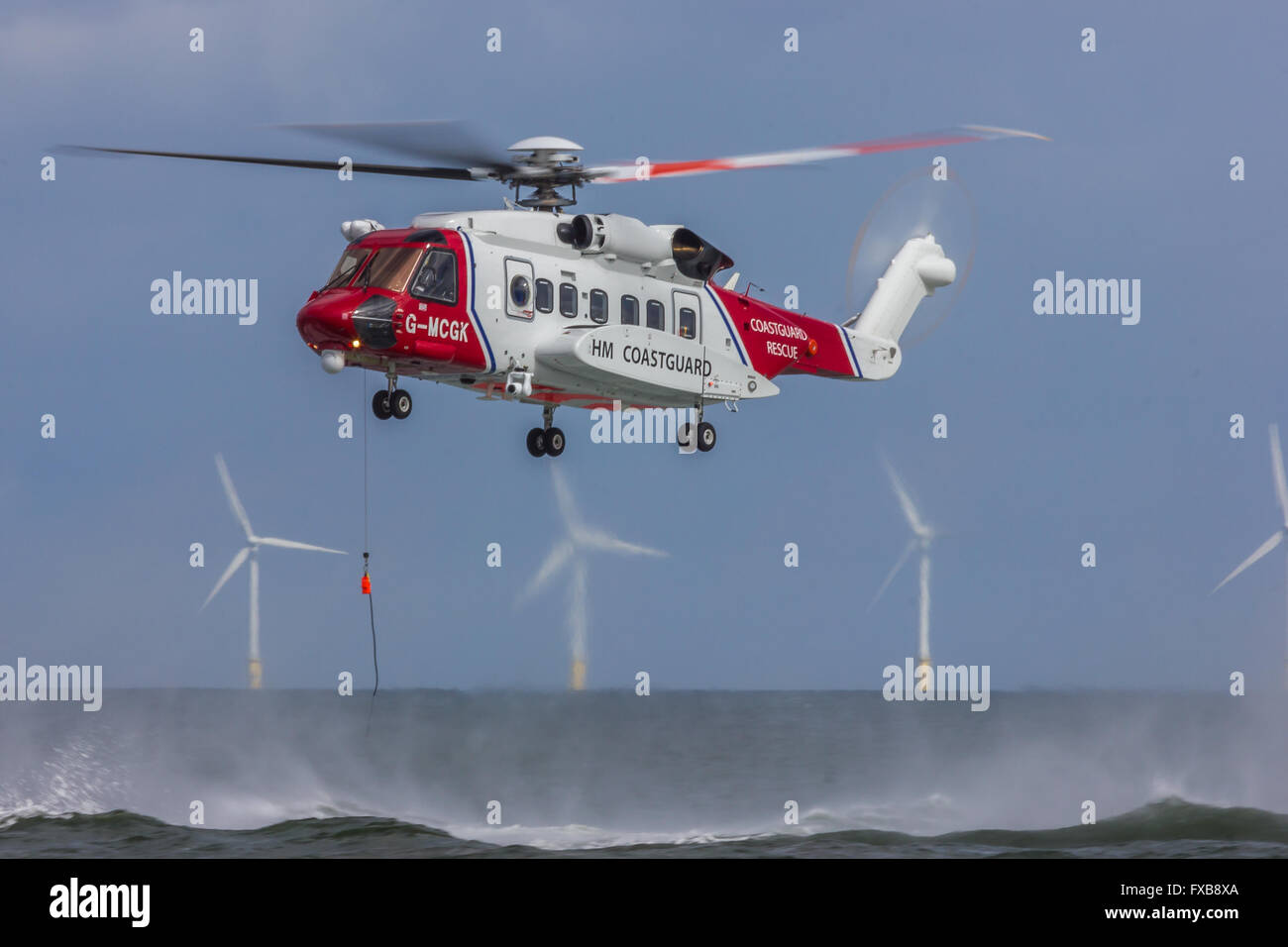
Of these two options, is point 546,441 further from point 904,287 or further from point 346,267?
point 904,287

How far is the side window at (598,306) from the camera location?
34.7 metres

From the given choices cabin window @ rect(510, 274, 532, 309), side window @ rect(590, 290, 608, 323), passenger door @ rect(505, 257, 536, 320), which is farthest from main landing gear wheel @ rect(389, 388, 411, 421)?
side window @ rect(590, 290, 608, 323)

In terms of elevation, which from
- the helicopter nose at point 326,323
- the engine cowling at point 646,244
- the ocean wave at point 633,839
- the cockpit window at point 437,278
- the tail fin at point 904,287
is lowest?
the ocean wave at point 633,839

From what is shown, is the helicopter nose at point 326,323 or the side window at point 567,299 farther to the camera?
the side window at point 567,299

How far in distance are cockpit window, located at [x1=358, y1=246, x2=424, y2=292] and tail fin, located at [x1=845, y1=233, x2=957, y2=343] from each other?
13.2m

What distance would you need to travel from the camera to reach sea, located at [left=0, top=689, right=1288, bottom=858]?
6950 cm

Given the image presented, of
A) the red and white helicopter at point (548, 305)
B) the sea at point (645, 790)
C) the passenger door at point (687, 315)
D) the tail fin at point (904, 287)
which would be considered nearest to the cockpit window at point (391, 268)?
the red and white helicopter at point (548, 305)

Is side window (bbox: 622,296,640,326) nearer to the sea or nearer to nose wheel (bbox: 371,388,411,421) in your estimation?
nose wheel (bbox: 371,388,411,421)

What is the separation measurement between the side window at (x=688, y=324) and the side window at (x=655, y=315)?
49 cm


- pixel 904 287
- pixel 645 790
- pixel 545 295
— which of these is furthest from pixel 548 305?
pixel 645 790

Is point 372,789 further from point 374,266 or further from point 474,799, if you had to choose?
point 374,266

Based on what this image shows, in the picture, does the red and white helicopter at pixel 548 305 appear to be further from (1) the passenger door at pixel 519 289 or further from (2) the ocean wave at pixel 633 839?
(2) the ocean wave at pixel 633 839
